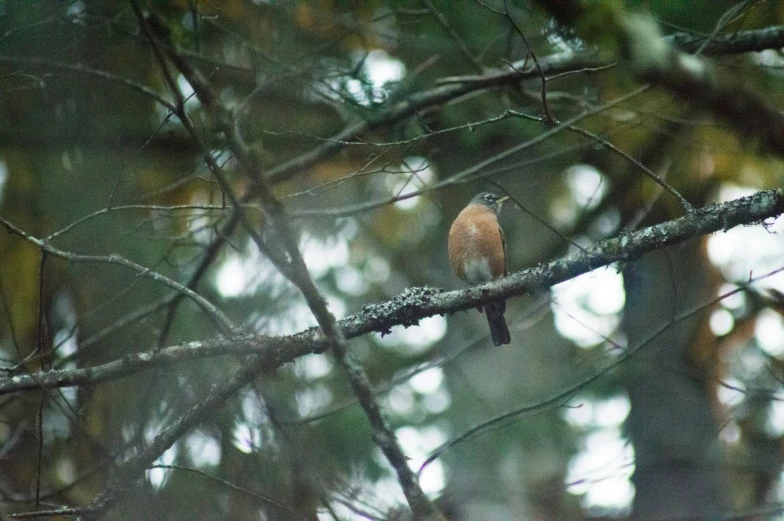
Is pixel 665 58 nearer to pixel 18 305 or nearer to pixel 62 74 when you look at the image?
pixel 62 74

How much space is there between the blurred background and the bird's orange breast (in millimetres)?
398

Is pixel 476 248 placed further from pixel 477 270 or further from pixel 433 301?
pixel 433 301

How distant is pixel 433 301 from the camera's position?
13.9 feet

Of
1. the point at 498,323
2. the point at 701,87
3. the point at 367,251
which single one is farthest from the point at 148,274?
the point at 367,251

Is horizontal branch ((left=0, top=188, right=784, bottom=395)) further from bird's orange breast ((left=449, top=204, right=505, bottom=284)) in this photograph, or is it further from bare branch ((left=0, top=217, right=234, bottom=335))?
bird's orange breast ((left=449, top=204, right=505, bottom=284))

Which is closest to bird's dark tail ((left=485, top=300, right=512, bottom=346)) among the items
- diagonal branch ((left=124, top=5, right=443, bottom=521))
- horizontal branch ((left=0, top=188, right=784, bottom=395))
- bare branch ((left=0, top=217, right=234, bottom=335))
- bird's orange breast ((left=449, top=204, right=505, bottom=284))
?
bird's orange breast ((left=449, top=204, right=505, bottom=284))

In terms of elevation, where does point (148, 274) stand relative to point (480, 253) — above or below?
below

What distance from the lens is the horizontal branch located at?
3.74 metres

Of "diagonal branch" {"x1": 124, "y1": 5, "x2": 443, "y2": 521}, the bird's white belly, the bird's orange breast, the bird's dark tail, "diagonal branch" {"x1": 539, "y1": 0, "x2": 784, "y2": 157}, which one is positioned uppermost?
the bird's orange breast

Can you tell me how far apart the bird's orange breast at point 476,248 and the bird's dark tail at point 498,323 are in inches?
11.5

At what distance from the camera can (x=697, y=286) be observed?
8047 mm

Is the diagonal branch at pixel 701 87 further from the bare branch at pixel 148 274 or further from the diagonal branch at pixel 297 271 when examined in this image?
the bare branch at pixel 148 274

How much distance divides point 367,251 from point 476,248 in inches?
132

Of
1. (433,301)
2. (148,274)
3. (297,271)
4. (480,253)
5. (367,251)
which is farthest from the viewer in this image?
(367,251)
